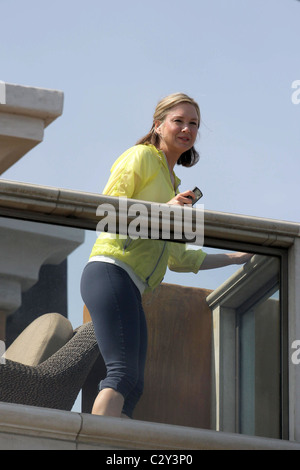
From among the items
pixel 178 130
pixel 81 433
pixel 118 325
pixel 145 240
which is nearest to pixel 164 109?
pixel 178 130

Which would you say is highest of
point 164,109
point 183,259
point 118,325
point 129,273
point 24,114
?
point 164,109

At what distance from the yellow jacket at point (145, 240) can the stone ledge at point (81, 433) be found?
87cm

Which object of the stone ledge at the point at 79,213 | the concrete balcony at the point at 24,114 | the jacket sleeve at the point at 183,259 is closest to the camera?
the concrete balcony at the point at 24,114

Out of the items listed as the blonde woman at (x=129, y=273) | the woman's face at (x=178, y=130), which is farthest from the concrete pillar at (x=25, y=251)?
the woman's face at (x=178, y=130)

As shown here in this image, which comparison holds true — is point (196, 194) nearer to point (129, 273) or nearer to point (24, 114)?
point (129, 273)

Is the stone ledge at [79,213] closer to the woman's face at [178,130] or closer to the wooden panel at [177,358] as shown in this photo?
the wooden panel at [177,358]

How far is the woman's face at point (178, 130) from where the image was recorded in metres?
9.25

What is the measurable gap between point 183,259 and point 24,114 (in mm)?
1342

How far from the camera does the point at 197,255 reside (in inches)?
345

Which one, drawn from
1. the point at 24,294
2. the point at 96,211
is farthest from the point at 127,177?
the point at 24,294

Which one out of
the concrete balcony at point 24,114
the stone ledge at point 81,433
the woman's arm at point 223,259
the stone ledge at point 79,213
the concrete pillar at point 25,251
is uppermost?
the concrete balcony at point 24,114

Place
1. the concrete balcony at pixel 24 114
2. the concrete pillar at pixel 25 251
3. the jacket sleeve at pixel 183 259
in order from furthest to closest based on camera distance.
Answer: the jacket sleeve at pixel 183 259 → the concrete pillar at pixel 25 251 → the concrete balcony at pixel 24 114

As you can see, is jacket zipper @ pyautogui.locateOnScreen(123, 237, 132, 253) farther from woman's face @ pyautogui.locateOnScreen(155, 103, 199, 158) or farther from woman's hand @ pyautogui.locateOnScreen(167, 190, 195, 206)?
woman's face @ pyautogui.locateOnScreen(155, 103, 199, 158)

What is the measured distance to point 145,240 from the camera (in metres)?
8.68
